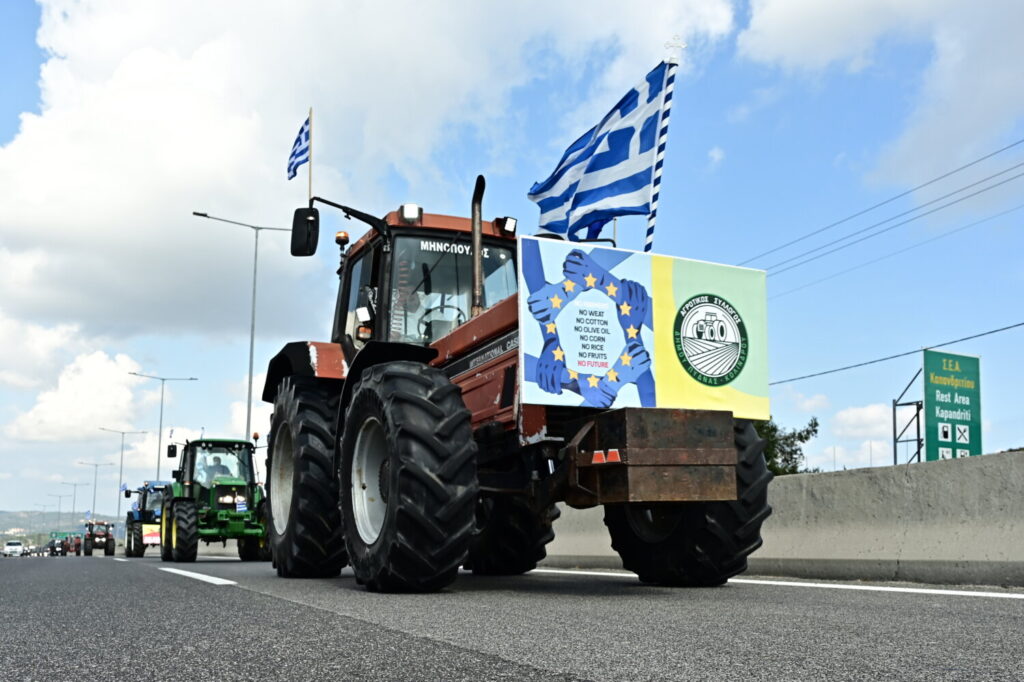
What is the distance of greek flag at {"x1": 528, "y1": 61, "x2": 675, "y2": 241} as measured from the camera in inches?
344

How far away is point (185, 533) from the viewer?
19.5 metres

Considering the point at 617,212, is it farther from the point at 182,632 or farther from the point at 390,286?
the point at 182,632

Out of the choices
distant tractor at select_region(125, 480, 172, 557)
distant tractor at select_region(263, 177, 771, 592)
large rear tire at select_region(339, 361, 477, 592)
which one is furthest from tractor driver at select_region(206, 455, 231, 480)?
large rear tire at select_region(339, 361, 477, 592)

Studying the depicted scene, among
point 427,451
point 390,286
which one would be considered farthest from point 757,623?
point 390,286

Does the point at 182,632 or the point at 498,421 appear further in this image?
the point at 498,421

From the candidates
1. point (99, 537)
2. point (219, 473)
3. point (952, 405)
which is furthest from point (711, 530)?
point (99, 537)

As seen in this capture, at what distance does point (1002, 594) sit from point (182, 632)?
4.83 metres

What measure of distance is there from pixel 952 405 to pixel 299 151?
36.2 feet

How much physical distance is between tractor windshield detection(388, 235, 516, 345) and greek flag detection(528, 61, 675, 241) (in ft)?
3.35

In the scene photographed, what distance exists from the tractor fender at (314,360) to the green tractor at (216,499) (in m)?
11.0

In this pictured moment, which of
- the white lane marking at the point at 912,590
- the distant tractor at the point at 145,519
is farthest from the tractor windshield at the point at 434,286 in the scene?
the distant tractor at the point at 145,519

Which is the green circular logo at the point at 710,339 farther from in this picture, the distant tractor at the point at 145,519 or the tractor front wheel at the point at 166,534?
the distant tractor at the point at 145,519

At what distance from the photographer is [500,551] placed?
31.2 feet

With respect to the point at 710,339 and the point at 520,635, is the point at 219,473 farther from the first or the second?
the point at 520,635
